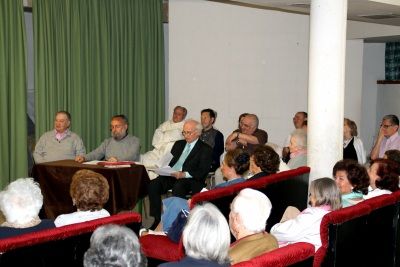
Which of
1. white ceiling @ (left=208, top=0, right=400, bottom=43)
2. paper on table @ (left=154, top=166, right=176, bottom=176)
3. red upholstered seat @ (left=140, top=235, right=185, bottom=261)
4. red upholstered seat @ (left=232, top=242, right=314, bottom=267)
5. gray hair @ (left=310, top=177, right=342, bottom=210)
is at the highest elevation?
white ceiling @ (left=208, top=0, right=400, bottom=43)

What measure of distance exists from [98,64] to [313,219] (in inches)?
214

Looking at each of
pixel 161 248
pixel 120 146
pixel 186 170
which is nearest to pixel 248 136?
pixel 186 170

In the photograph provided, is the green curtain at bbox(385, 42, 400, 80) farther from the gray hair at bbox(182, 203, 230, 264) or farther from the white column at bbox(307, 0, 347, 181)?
the gray hair at bbox(182, 203, 230, 264)

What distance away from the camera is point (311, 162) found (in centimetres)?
646

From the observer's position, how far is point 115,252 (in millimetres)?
2523

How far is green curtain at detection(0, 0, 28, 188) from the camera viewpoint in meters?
7.81

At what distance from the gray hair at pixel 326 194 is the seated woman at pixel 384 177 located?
827 millimetres

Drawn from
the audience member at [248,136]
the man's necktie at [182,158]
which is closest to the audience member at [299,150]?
the audience member at [248,136]

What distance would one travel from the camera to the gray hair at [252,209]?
3570mm

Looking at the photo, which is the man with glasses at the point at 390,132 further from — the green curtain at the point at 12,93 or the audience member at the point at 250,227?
the audience member at the point at 250,227

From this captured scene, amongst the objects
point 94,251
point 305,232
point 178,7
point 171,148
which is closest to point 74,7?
point 178,7

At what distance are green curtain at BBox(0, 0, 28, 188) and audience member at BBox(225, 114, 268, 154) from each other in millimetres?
2527

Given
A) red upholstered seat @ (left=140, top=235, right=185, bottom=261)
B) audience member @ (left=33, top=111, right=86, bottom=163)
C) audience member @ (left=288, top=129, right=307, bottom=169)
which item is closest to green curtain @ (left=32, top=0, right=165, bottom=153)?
audience member @ (left=33, top=111, right=86, bottom=163)

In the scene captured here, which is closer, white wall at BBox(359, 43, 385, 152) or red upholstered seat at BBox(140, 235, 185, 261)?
red upholstered seat at BBox(140, 235, 185, 261)
